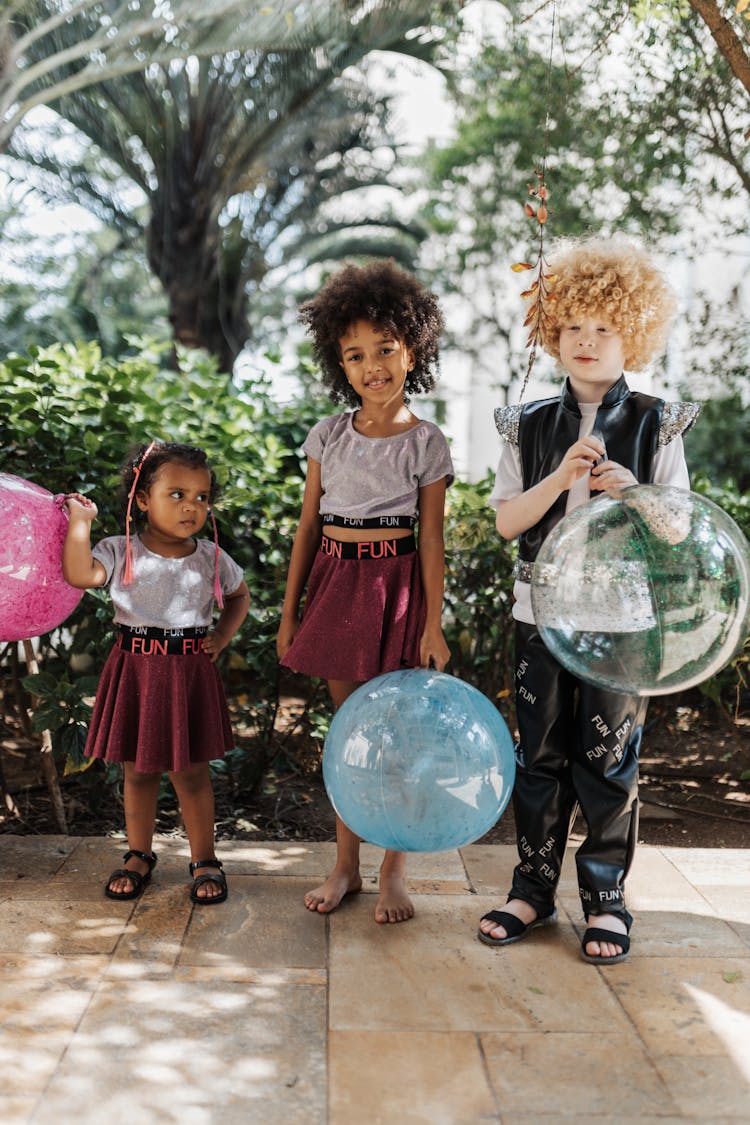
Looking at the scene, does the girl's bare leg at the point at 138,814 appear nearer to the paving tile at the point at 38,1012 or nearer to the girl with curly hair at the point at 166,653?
the girl with curly hair at the point at 166,653

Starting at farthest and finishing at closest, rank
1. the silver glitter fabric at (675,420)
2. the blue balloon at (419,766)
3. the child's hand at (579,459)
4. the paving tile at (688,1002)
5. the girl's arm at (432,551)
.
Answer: the girl's arm at (432,551) → the silver glitter fabric at (675,420) → the child's hand at (579,459) → the blue balloon at (419,766) → the paving tile at (688,1002)

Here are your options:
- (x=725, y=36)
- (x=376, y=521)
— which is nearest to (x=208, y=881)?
(x=376, y=521)

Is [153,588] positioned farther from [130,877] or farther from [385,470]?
[130,877]

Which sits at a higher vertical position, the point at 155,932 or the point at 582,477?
the point at 582,477

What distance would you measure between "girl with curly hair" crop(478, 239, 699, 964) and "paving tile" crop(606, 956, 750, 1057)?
11 cm

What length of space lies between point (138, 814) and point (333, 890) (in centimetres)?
61

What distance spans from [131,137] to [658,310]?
26.9 ft

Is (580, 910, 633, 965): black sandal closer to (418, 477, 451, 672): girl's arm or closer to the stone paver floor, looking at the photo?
the stone paver floor

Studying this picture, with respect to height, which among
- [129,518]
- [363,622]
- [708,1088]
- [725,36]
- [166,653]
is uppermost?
[725,36]

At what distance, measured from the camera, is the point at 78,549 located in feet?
9.17

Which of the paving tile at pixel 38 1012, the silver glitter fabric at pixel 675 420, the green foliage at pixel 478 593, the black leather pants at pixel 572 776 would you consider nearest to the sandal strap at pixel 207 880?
the paving tile at pixel 38 1012

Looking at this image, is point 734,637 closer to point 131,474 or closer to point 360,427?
point 360,427

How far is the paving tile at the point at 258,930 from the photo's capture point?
8.79 ft

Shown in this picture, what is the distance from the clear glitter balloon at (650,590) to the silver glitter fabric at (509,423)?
455 mm
